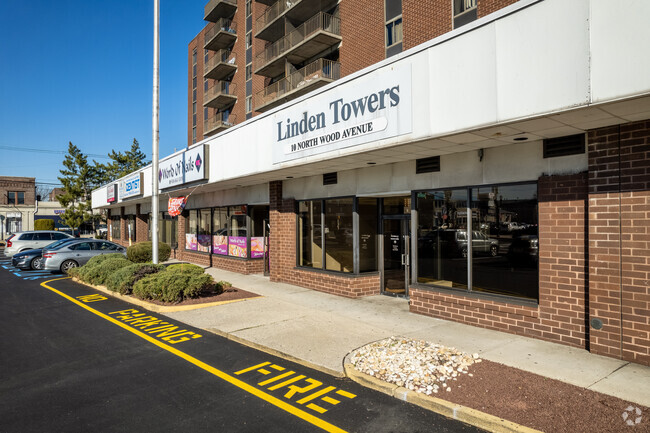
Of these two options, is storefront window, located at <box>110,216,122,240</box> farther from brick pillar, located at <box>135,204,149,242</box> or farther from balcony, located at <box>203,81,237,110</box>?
balcony, located at <box>203,81,237,110</box>

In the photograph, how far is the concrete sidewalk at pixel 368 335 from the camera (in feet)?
17.8

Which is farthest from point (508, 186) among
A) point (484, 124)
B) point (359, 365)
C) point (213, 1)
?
point (213, 1)

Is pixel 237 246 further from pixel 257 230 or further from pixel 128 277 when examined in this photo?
pixel 128 277

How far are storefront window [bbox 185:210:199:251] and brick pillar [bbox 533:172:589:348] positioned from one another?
56.2ft

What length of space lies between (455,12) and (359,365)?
51.6 feet

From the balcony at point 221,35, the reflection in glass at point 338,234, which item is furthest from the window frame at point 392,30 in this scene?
the balcony at point 221,35

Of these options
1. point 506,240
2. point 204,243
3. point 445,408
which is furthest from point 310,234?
point 204,243

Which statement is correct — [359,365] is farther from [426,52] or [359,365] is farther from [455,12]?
[455,12]

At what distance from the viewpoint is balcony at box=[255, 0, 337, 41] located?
2512cm

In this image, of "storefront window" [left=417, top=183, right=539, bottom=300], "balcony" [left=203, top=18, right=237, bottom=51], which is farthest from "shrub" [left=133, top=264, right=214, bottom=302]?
"balcony" [left=203, top=18, right=237, bottom=51]

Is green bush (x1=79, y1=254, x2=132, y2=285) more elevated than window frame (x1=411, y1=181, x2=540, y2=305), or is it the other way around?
window frame (x1=411, y1=181, x2=540, y2=305)

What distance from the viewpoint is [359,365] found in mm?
5789

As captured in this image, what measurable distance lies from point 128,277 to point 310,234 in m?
5.53

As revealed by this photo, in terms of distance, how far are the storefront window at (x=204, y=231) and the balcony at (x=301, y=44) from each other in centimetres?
→ 1225
